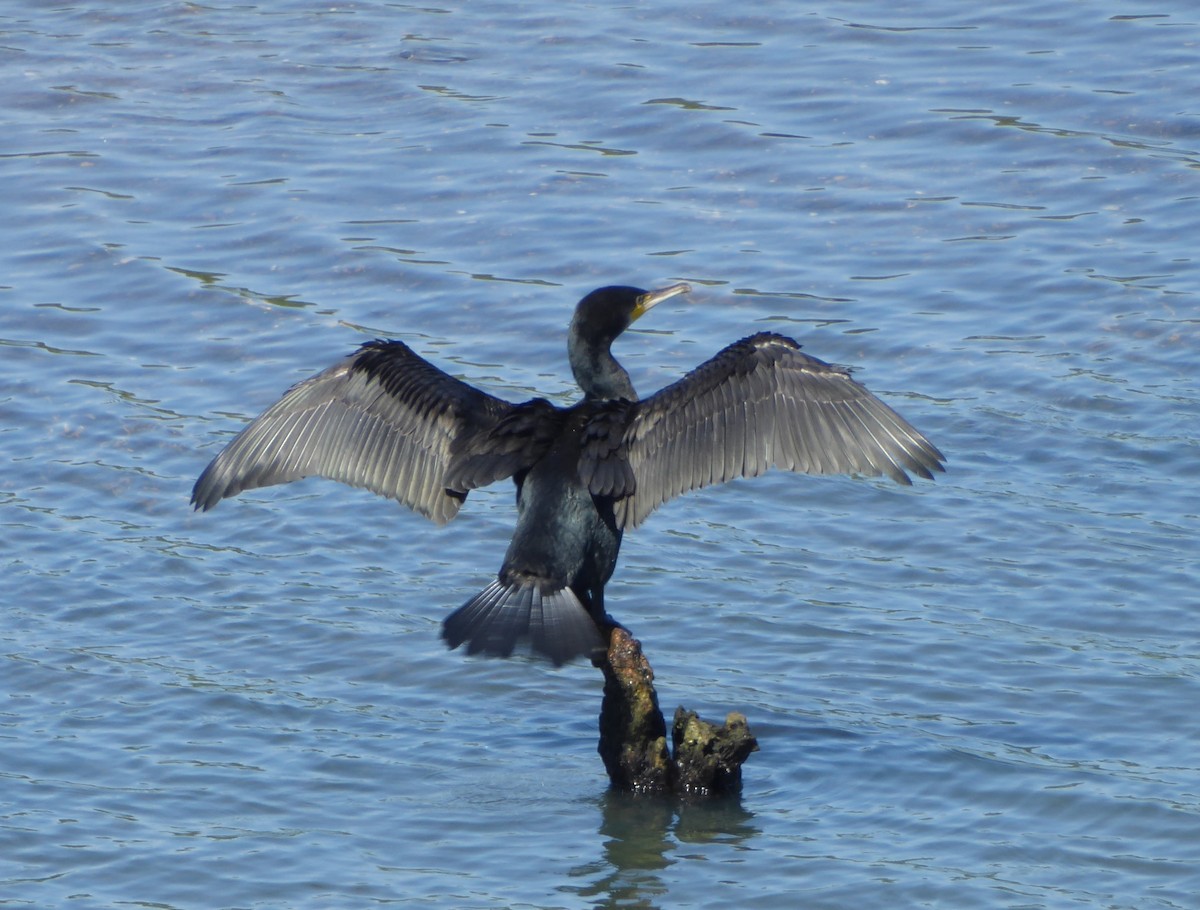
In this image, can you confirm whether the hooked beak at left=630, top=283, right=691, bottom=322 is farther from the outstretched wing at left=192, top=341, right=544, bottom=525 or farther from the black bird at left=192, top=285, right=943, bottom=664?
the outstretched wing at left=192, top=341, right=544, bottom=525

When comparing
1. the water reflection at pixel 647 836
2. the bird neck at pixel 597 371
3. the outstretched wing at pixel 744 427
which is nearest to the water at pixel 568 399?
the water reflection at pixel 647 836

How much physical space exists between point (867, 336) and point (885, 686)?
10.3 feet

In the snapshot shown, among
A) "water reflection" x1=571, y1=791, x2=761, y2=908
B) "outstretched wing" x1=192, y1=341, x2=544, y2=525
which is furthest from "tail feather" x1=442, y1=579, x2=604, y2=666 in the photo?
"outstretched wing" x1=192, y1=341, x2=544, y2=525

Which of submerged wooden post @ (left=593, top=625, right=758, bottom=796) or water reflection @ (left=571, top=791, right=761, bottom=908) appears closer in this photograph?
water reflection @ (left=571, top=791, right=761, bottom=908)

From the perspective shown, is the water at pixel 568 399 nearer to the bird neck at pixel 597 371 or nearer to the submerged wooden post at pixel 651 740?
the submerged wooden post at pixel 651 740

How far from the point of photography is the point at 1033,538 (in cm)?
796

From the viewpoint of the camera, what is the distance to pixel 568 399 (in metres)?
9.38

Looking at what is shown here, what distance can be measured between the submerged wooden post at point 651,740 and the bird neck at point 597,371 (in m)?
1.05

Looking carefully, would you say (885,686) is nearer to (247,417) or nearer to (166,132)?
(247,417)

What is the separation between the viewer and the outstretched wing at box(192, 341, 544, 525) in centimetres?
686

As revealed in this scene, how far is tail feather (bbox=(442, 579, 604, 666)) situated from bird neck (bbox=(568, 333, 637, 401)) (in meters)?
0.97

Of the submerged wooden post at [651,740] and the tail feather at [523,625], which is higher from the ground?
the tail feather at [523,625]

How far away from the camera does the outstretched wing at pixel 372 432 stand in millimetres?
6863

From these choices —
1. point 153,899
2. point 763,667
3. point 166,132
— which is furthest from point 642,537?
point 166,132
